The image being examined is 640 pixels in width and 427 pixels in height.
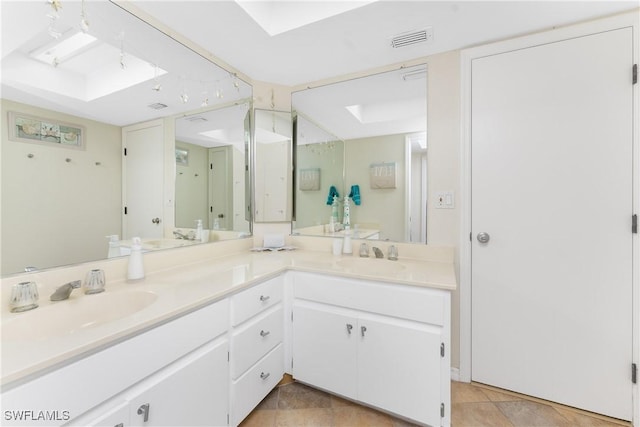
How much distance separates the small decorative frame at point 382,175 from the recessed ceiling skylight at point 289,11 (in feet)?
3.38

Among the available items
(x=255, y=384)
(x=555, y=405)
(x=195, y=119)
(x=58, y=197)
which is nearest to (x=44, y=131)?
(x=58, y=197)

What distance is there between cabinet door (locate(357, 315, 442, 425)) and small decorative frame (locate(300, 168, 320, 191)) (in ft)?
4.07

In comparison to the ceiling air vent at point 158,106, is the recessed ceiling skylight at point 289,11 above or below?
above

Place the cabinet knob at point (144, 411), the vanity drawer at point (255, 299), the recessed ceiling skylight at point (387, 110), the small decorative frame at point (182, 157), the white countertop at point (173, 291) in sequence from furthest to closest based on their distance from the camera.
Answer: the recessed ceiling skylight at point (387, 110) < the small decorative frame at point (182, 157) < the vanity drawer at point (255, 299) < the cabinet knob at point (144, 411) < the white countertop at point (173, 291)

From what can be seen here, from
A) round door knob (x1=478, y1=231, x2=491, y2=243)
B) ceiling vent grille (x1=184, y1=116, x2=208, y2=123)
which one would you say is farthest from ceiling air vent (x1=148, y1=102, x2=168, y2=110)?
round door knob (x1=478, y1=231, x2=491, y2=243)

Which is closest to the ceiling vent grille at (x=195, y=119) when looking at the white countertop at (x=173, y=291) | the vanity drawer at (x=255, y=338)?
the white countertop at (x=173, y=291)

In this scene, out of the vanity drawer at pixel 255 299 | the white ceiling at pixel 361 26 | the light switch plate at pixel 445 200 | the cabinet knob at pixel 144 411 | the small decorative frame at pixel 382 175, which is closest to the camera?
the cabinet knob at pixel 144 411

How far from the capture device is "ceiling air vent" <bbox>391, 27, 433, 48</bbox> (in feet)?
5.19

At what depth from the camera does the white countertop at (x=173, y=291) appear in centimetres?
70

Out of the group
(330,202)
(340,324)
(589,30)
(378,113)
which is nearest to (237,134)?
(330,202)

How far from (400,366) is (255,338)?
79 centimetres

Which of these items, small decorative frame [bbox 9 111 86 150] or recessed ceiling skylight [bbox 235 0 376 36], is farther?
recessed ceiling skylight [bbox 235 0 376 36]

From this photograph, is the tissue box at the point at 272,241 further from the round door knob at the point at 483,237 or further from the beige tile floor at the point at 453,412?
the round door knob at the point at 483,237

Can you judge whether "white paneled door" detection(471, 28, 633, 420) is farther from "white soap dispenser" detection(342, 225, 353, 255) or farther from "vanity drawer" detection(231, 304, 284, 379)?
"vanity drawer" detection(231, 304, 284, 379)
